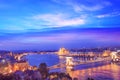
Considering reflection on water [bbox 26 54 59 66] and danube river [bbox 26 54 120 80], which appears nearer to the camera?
danube river [bbox 26 54 120 80]

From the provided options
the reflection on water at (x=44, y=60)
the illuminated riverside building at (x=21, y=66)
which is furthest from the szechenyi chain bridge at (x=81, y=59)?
the illuminated riverside building at (x=21, y=66)

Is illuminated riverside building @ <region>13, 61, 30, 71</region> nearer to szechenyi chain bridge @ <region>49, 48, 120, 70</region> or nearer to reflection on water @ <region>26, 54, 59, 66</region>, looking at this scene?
szechenyi chain bridge @ <region>49, 48, 120, 70</region>

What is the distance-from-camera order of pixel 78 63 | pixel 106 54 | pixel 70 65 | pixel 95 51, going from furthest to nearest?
pixel 95 51
pixel 106 54
pixel 78 63
pixel 70 65

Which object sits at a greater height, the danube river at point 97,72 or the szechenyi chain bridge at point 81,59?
the szechenyi chain bridge at point 81,59

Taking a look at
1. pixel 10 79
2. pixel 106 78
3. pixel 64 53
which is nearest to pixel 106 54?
pixel 64 53

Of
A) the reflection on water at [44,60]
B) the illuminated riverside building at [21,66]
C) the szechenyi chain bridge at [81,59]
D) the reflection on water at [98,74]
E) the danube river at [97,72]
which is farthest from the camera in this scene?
the reflection on water at [44,60]

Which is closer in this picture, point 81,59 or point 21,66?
point 21,66

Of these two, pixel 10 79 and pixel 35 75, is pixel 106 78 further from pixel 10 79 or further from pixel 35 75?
pixel 10 79

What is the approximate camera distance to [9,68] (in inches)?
730

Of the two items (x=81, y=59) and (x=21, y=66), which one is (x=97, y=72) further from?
(x=81, y=59)

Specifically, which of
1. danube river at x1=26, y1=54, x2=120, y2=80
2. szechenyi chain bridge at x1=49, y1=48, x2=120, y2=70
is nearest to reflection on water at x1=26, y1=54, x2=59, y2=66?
szechenyi chain bridge at x1=49, y1=48, x2=120, y2=70

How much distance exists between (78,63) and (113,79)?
1150 cm

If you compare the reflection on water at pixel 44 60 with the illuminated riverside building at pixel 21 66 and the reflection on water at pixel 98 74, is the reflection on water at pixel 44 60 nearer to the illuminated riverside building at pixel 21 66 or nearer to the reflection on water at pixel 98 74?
the illuminated riverside building at pixel 21 66

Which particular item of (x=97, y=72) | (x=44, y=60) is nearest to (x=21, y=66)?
(x=97, y=72)
